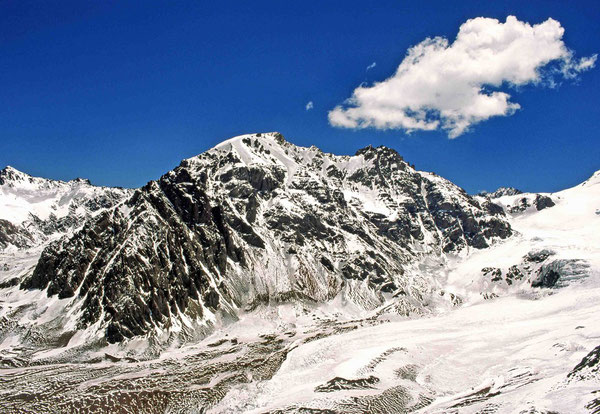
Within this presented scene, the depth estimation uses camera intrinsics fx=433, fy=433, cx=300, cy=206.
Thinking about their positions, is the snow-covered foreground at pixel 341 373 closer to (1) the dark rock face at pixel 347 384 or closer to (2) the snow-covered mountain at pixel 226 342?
(1) the dark rock face at pixel 347 384

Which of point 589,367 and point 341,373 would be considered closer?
point 589,367

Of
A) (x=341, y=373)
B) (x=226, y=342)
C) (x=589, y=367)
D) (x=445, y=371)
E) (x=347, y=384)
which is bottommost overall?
(x=445, y=371)

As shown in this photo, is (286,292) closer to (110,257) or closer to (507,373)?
(110,257)

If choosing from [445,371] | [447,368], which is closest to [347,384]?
[445,371]

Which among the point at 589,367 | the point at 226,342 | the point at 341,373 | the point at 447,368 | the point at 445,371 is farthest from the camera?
the point at 226,342

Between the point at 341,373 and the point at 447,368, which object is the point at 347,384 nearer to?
the point at 341,373

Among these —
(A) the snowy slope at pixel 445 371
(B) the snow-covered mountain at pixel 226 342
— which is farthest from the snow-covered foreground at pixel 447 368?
(B) the snow-covered mountain at pixel 226 342

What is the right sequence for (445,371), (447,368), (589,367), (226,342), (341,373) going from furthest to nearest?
(226,342), (447,368), (445,371), (341,373), (589,367)

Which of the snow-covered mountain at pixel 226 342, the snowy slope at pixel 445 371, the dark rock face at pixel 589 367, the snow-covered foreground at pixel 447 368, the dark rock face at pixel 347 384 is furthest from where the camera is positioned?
the dark rock face at pixel 347 384

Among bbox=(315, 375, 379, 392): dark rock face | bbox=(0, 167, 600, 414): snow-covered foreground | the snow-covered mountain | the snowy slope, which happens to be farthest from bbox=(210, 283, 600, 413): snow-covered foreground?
bbox=(315, 375, 379, 392): dark rock face

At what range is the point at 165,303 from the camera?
158250 mm

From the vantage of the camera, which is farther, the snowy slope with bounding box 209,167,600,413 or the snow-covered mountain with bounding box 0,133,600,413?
the snow-covered mountain with bounding box 0,133,600,413

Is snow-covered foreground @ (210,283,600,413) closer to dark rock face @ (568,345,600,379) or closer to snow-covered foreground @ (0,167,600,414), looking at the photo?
snow-covered foreground @ (0,167,600,414)

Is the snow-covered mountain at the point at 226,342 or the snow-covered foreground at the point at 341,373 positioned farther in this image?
the snow-covered mountain at the point at 226,342
